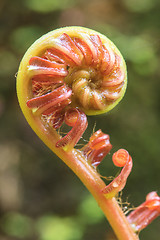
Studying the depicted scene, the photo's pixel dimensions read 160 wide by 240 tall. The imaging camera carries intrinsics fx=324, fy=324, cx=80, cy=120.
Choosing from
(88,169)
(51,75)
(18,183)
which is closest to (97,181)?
(88,169)

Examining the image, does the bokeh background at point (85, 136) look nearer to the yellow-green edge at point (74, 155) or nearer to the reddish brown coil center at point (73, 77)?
the yellow-green edge at point (74, 155)

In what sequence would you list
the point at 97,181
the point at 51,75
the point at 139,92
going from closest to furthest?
the point at 51,75 < the point at 97,181 < the point at 139,92

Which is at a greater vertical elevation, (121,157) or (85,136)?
(121,157)

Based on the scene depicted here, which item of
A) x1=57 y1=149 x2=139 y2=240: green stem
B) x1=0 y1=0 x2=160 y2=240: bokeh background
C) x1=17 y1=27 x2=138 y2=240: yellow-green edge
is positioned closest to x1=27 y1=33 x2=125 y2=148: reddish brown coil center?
x1=17 y1=27 x2=138 y2=240: yellow-green edge

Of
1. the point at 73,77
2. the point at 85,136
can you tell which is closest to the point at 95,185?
the point at 73,77

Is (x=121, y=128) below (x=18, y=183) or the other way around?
the other way around

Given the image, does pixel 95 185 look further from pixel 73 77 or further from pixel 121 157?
pixel 73 77

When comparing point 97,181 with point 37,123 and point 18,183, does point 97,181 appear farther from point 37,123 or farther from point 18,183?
point 18,183
